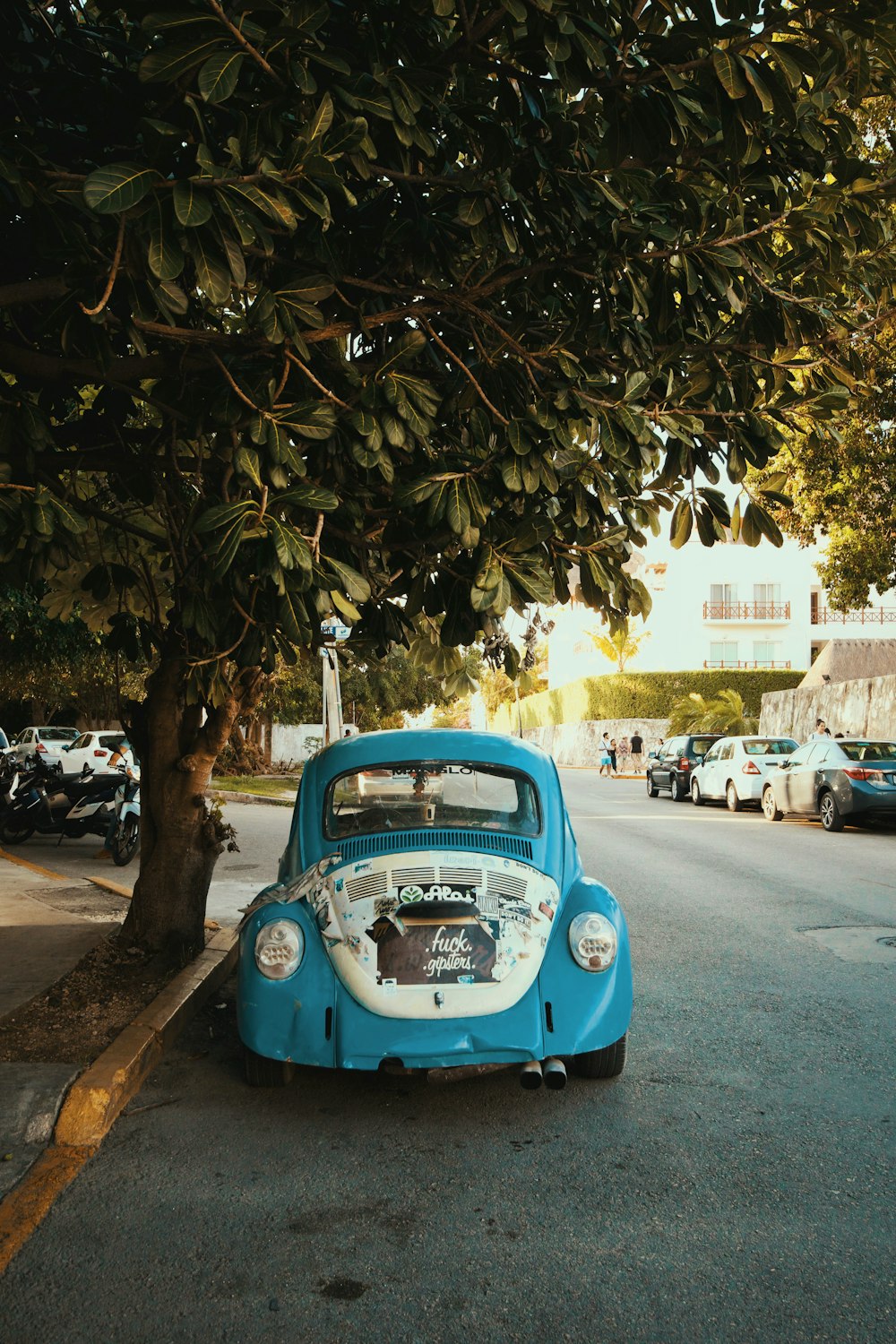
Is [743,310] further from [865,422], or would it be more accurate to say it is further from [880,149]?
[865,422]

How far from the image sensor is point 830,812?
17.8 meters

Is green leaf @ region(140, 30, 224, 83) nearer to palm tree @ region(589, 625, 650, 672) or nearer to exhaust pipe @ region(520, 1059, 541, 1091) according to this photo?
exhaust pipe @ region(520, 1059, 541, 1091)

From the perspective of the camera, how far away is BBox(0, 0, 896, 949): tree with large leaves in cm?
367

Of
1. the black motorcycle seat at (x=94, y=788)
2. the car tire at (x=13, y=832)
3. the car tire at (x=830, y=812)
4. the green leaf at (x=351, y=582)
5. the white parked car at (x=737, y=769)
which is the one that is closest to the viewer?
the green leaf at (x=351, y=582)

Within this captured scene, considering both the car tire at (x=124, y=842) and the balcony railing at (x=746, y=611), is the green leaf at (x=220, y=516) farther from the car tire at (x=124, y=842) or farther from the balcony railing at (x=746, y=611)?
the balcony railing at (x=746, y=611)

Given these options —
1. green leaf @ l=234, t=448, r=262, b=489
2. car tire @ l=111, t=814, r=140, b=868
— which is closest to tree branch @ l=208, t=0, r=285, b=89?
green leaf @ l=234, t=448, r=262, b=489

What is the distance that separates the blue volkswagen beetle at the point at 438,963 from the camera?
468cm

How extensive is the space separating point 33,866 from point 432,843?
342 inches

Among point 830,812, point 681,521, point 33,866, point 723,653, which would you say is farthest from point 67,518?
point 723,653

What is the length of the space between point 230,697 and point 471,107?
3938 mm

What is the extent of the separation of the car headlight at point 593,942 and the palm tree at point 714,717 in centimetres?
3477

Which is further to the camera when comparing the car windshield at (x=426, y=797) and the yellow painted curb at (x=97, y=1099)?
the car windshield at (x=426, y=797)

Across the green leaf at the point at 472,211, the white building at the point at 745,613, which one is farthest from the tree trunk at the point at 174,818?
the white building at the point at 745,613

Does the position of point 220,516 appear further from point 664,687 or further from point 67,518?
point 664,687
